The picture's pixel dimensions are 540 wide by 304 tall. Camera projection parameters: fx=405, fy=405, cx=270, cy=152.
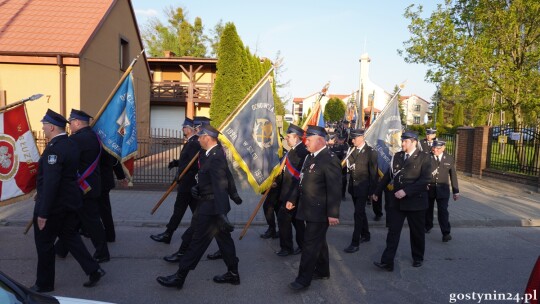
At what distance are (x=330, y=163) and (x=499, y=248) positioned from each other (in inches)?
154

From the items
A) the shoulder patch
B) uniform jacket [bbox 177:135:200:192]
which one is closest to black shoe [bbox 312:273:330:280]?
uniform jacket [bbox 177:135:200:192]

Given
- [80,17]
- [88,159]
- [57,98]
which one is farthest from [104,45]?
[88,159]

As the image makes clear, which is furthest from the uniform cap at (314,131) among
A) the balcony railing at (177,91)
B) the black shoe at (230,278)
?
the balcony railing at (177,91)

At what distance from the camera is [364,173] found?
6.76 m

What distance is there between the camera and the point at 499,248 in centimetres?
667

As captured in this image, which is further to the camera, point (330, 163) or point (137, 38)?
point (137, 38)

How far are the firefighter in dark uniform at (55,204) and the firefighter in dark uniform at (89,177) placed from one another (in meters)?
0.57

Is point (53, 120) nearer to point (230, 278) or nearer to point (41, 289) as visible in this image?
point (41, 289)

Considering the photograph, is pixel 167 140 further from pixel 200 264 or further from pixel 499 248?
pixel 499 248

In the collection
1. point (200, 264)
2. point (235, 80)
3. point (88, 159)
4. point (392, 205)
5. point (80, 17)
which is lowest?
point (200, 264)

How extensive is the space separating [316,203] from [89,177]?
2.96m

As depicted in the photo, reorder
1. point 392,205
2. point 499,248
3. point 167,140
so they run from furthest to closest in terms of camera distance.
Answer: point 167,140, point 499,248, point 392,205

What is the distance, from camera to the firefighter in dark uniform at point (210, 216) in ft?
15.0

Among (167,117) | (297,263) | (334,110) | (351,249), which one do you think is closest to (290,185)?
(297,263)
